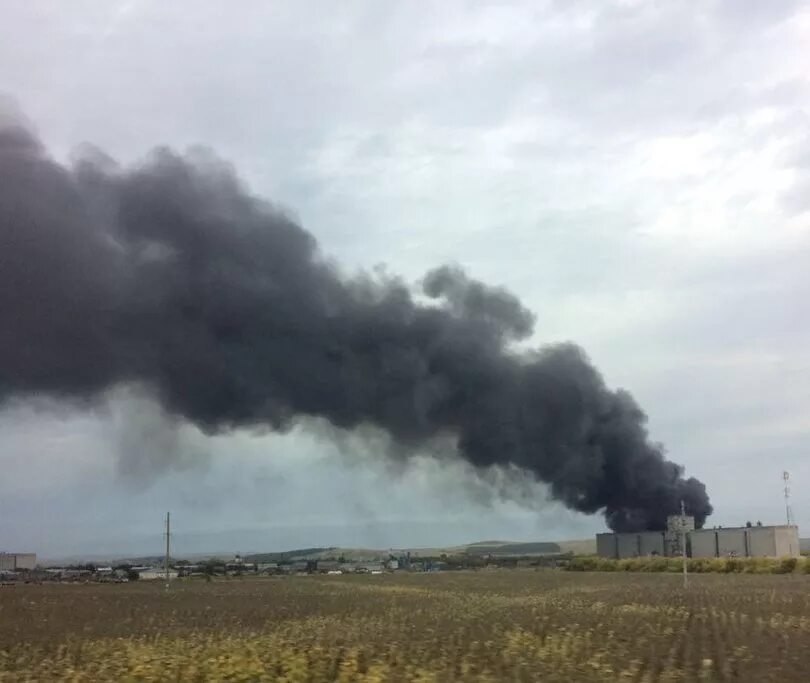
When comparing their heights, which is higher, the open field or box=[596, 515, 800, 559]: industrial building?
the open field

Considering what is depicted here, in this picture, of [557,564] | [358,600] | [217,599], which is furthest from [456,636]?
[557,564]

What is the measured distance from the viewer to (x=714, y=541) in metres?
131

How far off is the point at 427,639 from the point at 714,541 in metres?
104

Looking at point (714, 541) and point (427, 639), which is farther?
point (714, 541)

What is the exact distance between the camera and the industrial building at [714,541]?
413 feet

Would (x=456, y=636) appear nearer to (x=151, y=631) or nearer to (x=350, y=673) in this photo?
(x=350, y=673)

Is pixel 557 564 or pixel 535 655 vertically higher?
pixel 535 655

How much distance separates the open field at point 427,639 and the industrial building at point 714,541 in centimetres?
6284

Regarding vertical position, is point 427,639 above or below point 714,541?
above

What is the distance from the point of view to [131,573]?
14025 cm

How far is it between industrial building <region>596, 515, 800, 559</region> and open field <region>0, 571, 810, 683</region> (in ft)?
206

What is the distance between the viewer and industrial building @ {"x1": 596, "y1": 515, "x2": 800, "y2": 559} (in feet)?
413

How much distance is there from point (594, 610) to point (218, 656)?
84.6ft

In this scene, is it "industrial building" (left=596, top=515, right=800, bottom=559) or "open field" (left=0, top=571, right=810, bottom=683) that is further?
"industrial building" (left=596, top=515, right=800, bottom=559)
